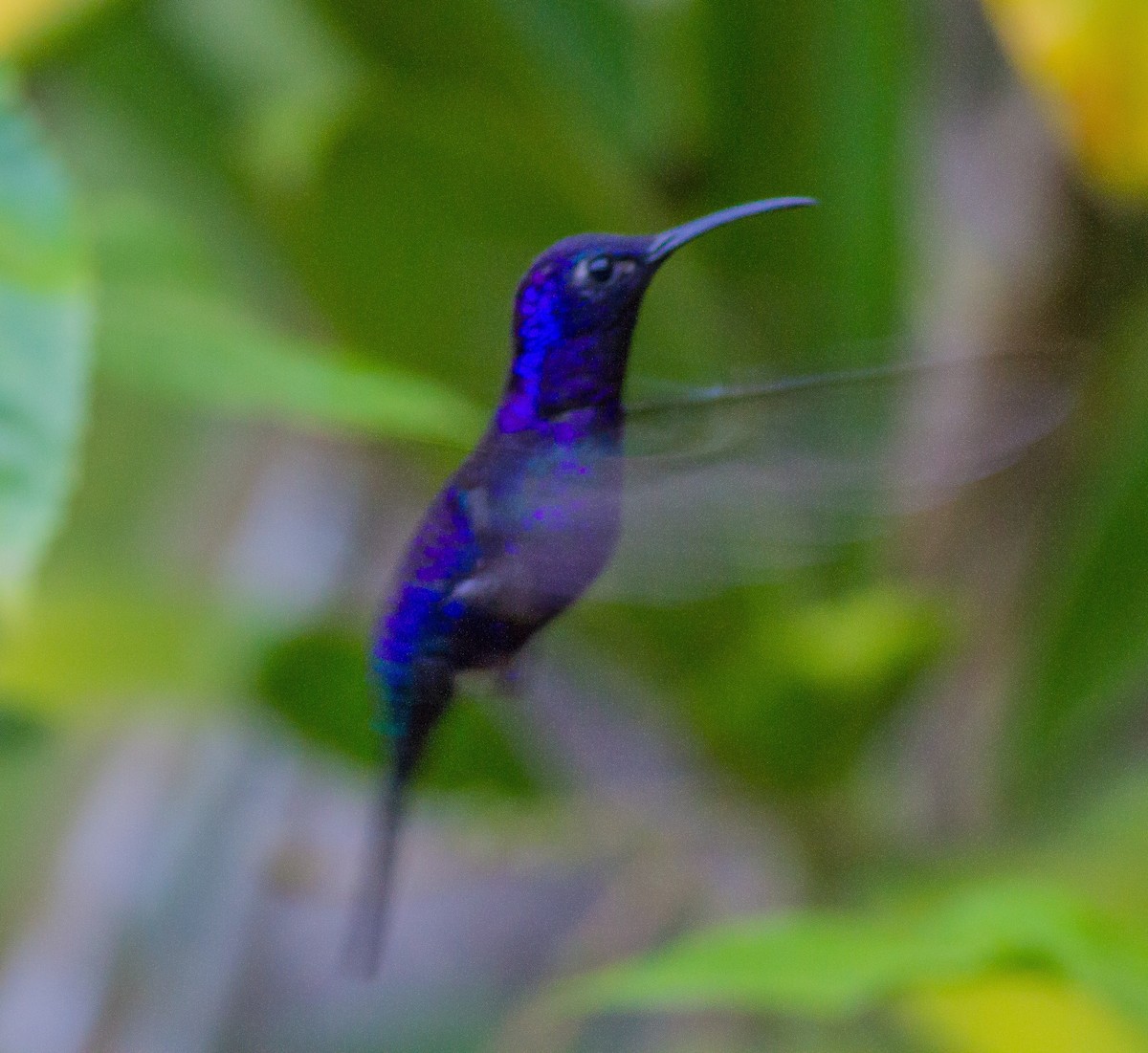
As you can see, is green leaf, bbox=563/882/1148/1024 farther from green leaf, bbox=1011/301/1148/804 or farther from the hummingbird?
green leaf, bbox=1011/301/1148/804

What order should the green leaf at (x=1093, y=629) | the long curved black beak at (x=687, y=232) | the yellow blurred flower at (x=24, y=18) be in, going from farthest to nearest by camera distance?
the green leaf at (x=1093, y=629), the yellow blurred flower at (x=24, y=18), the long curved black beak at (x=687, y=232)

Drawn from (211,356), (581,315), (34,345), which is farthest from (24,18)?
(581,315)

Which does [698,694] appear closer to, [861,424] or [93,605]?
[93,605]

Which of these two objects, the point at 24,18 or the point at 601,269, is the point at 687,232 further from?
the point at 24,18

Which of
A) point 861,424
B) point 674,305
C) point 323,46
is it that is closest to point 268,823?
point 323,46

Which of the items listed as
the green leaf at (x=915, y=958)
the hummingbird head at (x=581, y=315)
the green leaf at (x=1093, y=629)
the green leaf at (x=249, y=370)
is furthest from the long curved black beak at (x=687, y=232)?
the green leaf at (x=1093, y=629)

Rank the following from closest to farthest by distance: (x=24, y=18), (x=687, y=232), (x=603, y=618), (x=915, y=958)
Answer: (x=687, y=232) < (x=915, y=958) < (x=24, y=18) < (x=603, y=618)

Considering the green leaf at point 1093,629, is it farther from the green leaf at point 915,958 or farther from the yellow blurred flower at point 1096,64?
the green leaf at point 915,958

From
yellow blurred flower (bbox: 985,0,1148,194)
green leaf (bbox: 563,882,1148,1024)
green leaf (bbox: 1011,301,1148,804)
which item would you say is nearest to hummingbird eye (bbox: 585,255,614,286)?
green leaf (bbox: 563,882,1148,1024)
